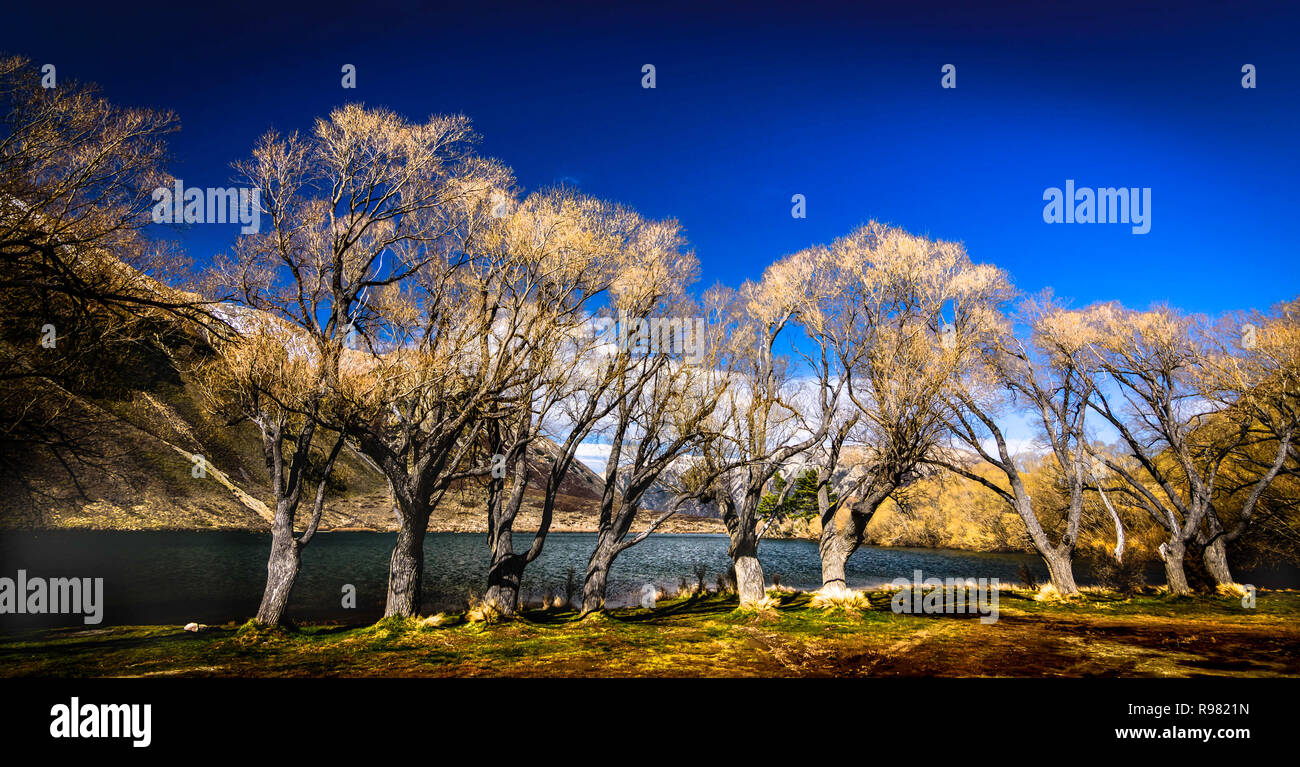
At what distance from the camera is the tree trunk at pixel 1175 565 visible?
19.5m

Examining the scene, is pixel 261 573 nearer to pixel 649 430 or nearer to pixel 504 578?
pixel 504 578

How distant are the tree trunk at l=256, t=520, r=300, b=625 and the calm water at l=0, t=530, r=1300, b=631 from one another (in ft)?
20.6

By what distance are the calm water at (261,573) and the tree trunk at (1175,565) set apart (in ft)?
35.7

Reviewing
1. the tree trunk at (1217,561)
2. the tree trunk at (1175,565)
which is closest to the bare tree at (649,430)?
the tree trunk at (1175,565)

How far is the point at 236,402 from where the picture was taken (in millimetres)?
11852

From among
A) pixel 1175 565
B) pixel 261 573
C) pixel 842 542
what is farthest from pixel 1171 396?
pixel 261 573

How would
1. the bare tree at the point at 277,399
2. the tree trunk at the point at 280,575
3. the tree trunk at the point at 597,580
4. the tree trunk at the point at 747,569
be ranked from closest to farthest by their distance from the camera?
the bare tree at the point at 277,399
the tree trunk at the point at 280,575
the tree trunk at the point at 597,580
the tree trunk at the point at 747,569

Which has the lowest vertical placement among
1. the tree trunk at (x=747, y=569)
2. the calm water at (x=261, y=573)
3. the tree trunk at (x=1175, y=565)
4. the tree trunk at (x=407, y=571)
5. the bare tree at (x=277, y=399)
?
the calm water at (x=261, y=573)

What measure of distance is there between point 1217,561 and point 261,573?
45037 millimetres

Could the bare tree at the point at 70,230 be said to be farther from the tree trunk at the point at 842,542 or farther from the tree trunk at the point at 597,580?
the tree trunk at the point at 842,542

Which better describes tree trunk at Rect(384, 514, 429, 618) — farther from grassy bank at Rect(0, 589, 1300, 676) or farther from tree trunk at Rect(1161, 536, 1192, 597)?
tree trunk at Rect(1161, 536, 1192, 597)

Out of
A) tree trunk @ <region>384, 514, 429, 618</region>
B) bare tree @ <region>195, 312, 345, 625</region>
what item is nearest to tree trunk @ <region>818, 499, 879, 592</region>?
tree trunk @ <region>384, 514, 429, 618</region>

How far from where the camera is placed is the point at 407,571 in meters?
11.9
